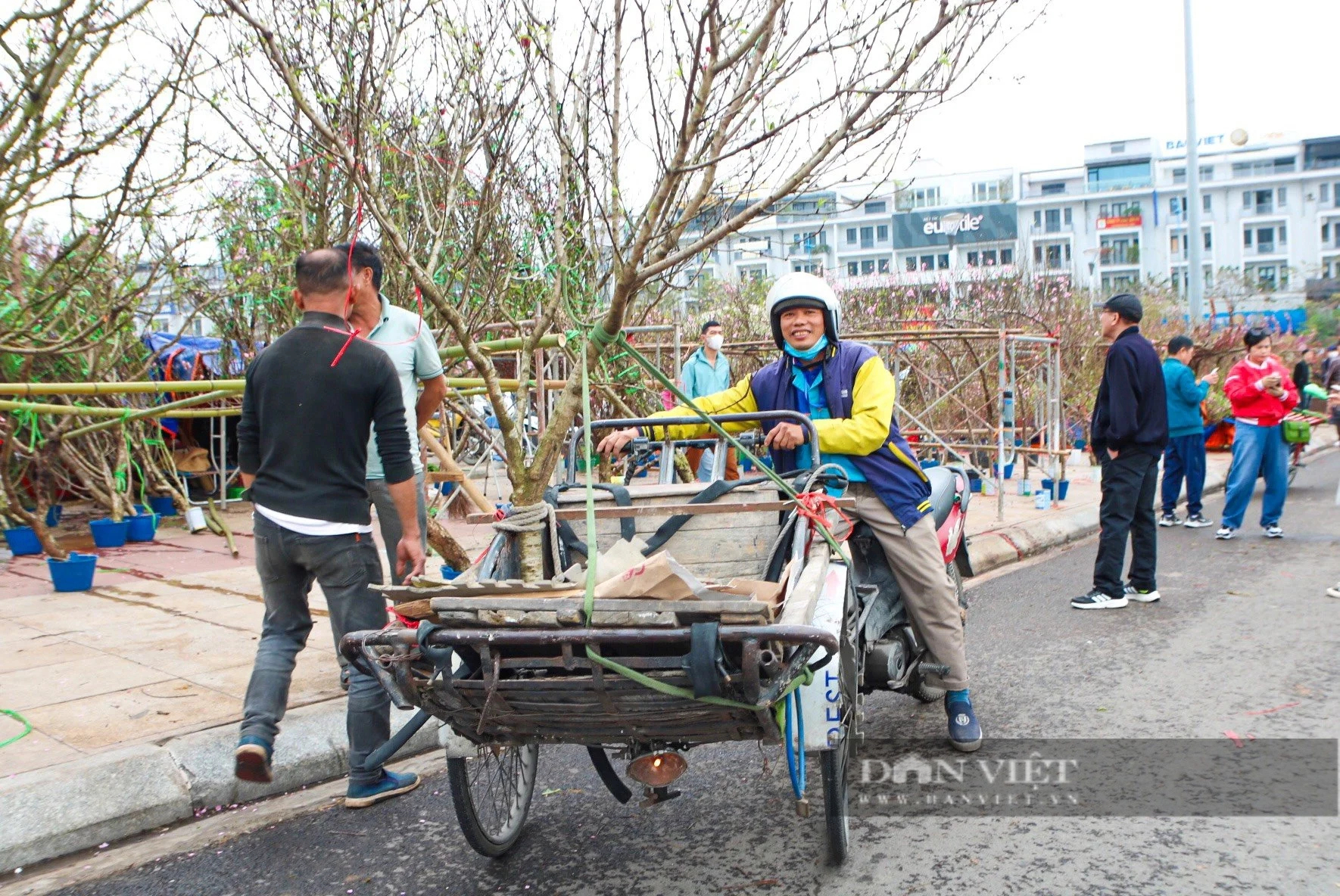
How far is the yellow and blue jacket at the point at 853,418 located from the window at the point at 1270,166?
97.3m

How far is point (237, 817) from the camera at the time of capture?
4.08m

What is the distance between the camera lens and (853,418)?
156 inches

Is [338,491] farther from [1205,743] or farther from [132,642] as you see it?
[1205,743]

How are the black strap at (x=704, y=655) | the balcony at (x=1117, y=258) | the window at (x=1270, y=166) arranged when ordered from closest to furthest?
the black strap at (x=704, y=655) < the balcony at (x=1117, y=258) < the window at (x=1270, y=166)

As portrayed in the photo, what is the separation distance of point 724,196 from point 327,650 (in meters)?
3.33

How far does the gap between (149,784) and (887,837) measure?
268cm

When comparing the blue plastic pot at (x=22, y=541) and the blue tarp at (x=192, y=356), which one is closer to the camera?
the blue plastic pot at (x=22, y=541)

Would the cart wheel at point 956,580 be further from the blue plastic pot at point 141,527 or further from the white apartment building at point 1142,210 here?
the white apartment building at point 1142,210

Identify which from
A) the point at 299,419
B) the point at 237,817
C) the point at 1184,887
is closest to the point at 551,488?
the point at 299,419

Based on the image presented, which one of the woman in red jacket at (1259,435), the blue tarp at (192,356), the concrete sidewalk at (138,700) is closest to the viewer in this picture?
the concrete sidewalk at (138,700)

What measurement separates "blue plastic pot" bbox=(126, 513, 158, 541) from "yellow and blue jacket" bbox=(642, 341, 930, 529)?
7.17 meters

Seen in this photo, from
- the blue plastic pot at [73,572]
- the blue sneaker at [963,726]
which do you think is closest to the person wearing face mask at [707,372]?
the blue plastic pot at [73,572]

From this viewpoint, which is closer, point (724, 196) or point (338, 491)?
point (338, 491)

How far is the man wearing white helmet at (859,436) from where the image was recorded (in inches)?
157
